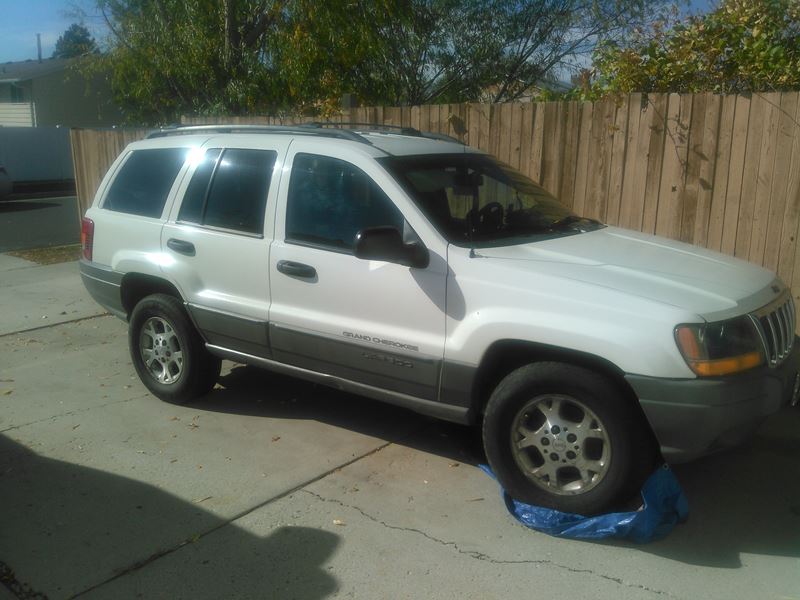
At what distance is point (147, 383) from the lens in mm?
5988

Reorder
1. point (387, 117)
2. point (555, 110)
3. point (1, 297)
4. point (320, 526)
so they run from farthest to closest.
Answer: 1. point (1, 297)
2. point (387, 117)
3. point (555, 110)
4. point (320, 526)

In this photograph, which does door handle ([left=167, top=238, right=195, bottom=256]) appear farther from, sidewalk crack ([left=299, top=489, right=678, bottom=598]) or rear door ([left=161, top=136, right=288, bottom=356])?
sidewalk crack ([left=299, top=489, right=678, bottom=598])

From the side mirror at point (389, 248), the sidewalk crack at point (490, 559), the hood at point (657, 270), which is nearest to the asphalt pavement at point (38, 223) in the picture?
the side mirror at point (389, 248)

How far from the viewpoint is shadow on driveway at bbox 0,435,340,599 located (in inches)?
143

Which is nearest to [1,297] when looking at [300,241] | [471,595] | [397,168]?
[300,241]

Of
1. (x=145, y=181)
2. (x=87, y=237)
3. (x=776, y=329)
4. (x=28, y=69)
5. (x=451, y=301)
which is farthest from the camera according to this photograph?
(x=28, y=69)

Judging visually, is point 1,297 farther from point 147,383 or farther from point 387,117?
point 387,117

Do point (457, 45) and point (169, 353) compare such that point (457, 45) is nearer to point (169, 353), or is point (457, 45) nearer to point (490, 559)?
point (169, 353)

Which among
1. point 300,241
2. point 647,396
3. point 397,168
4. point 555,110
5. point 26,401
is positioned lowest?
point 26,401

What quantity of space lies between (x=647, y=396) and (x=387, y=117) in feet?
17.0

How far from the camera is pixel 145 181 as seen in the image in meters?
6.00

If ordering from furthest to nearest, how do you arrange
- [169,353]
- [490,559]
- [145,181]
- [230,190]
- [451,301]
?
[145,181] → [169,353] → [230,190] → [451,301] → [490,559]

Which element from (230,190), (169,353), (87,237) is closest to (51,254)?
(87,237)

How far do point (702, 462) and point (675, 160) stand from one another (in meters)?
2.48
